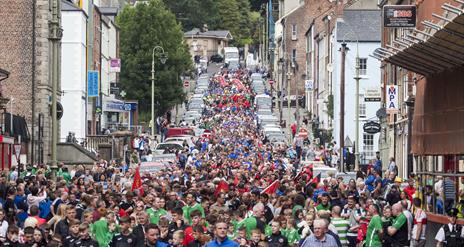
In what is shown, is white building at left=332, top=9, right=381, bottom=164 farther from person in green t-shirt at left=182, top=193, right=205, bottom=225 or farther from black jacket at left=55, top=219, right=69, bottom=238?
black jacket at left=55, top=219, right=69, bottom=238

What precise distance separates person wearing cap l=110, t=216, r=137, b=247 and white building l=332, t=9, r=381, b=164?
214 feet

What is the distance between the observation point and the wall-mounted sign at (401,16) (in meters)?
45.0

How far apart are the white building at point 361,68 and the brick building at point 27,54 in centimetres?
2379

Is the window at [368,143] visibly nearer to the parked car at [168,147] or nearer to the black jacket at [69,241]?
the parked car at [168,147]

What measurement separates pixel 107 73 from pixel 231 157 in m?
30.5

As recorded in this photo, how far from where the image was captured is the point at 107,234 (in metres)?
23.2

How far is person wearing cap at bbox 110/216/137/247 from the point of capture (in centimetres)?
2058

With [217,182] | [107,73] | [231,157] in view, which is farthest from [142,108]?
[217,182]

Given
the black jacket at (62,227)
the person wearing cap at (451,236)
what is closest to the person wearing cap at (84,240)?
the black jacket at (62,227)

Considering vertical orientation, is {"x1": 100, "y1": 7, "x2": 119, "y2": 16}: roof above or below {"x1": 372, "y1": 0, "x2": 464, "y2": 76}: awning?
above

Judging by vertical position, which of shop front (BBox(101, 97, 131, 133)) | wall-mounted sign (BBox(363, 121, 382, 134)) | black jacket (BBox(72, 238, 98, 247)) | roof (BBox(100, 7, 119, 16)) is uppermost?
roof (BBox(100, 7, 119, 16))

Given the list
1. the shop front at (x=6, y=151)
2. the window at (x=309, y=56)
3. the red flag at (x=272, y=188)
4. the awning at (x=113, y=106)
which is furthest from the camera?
the window at (x=309, y=56)

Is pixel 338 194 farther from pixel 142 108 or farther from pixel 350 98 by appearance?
pixel 142 108

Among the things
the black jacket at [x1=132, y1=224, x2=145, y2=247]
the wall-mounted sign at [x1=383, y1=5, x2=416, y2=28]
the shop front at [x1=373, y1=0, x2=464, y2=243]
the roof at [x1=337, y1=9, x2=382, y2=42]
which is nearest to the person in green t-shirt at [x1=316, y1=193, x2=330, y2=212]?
the shop front at [x1=373, y1=0, x2=464, y2=243]
